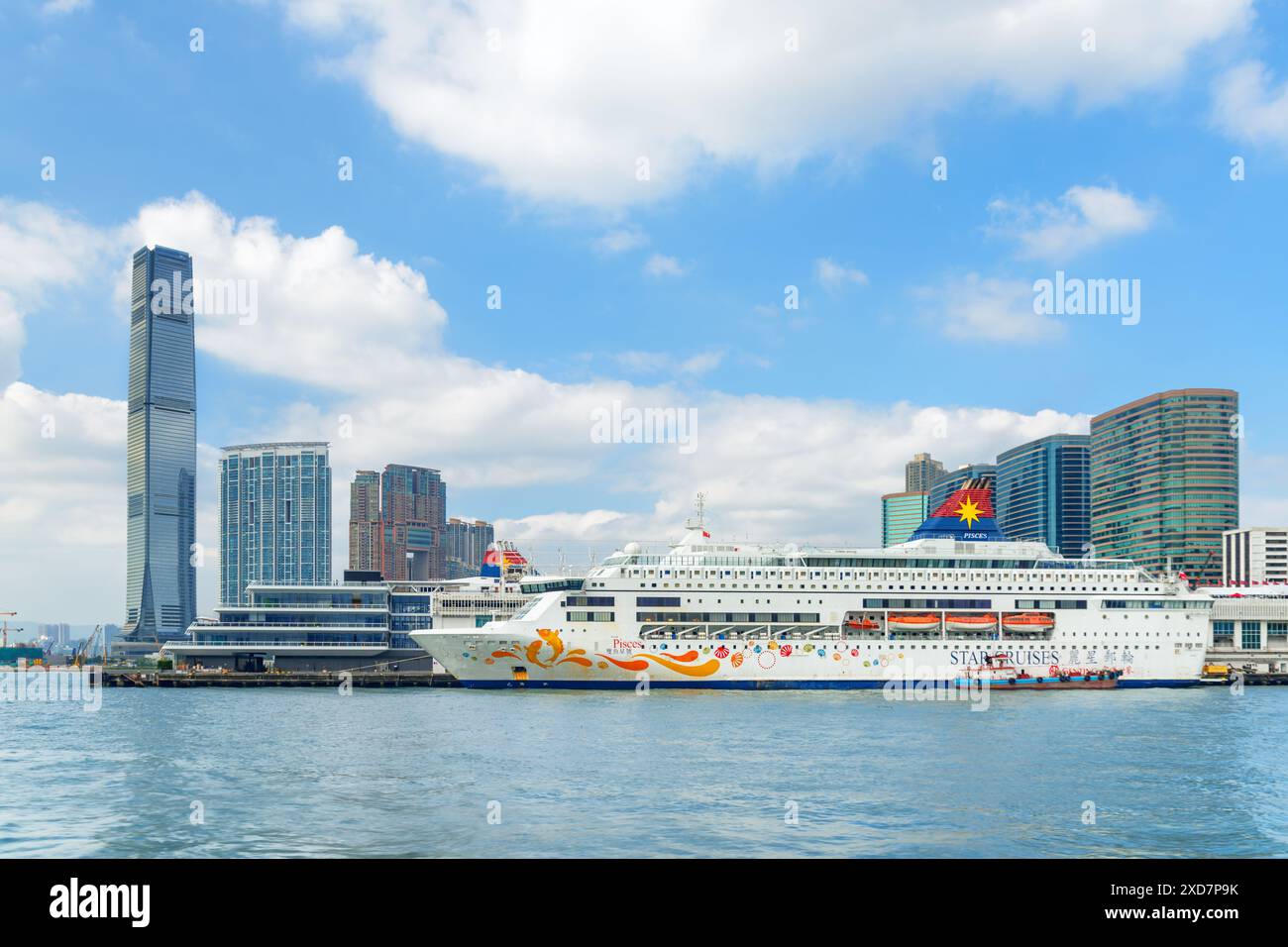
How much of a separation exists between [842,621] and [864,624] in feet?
4.91

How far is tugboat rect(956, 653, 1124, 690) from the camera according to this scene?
223 feet

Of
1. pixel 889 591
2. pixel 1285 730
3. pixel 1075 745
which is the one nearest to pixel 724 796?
pixel 1075 745

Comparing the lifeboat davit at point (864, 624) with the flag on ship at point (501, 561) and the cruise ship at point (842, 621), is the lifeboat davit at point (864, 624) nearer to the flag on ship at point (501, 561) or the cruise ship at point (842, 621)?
the cruise ship at point (842, 621)

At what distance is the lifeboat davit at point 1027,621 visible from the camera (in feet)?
231

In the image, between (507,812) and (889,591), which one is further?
(889,591)

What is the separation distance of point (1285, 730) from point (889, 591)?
2706 cm

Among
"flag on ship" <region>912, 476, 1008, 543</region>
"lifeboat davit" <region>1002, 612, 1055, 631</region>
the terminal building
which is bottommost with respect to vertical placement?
the terminal building

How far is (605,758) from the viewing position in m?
33.3

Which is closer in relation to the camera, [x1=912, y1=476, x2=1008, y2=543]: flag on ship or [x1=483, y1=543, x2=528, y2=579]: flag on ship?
[x1=912, y1=476, x2=1008, y2=543]: flag on ship

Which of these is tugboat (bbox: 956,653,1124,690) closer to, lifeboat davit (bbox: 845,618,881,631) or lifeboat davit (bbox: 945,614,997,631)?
lifeboat davit (bbox: 945,614,997,631)

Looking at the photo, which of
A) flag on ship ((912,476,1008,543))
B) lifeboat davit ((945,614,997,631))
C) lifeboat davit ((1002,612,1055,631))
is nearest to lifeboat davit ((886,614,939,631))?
lifeboat davit ((945,614,997,631))

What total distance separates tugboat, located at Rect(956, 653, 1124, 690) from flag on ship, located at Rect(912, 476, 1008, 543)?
30.4 feet

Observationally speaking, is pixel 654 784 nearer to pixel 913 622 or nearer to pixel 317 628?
pixel 913 622
